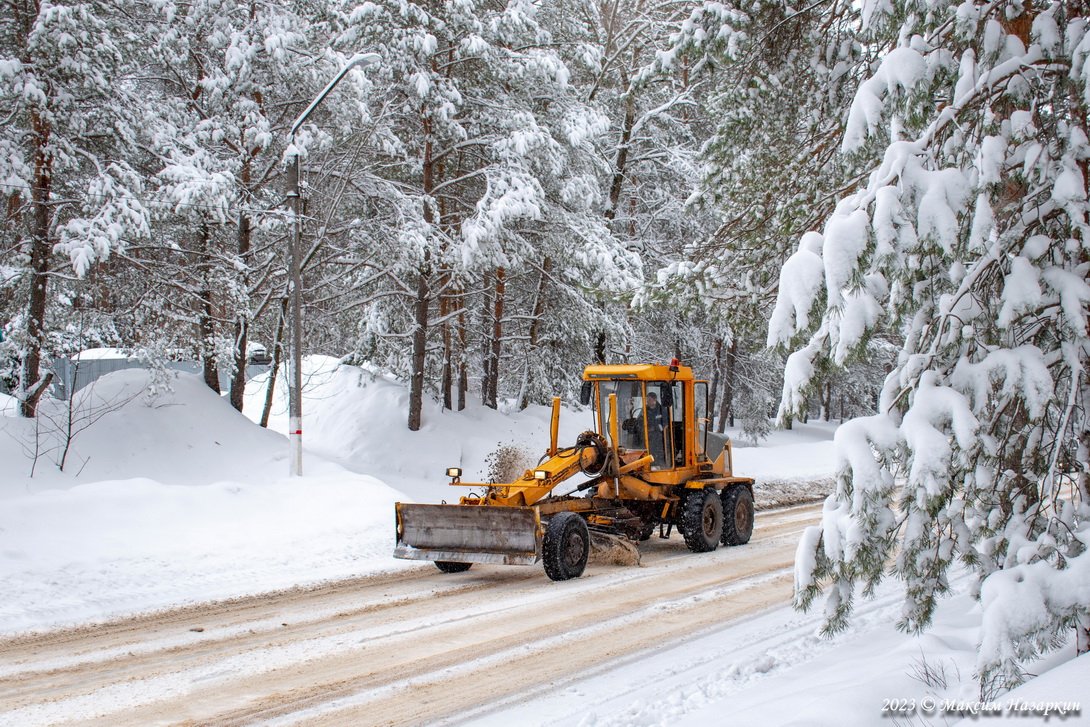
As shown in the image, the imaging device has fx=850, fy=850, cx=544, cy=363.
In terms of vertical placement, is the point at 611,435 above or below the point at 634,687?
above

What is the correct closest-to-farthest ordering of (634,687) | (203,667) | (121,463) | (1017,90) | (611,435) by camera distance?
(1017,90) → (634,687) → (203,667) → (611,435) → (121,463)

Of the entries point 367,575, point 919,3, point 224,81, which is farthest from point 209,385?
point 919,3

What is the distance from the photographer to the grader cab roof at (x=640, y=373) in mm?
11344

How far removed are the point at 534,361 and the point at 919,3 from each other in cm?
1731

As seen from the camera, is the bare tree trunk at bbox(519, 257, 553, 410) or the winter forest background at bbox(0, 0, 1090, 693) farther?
the bare tree trunk at bbox(519, 257, 553, 410)

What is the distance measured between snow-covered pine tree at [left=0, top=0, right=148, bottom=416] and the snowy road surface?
6.41 m

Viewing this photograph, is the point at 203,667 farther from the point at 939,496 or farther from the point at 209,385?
the point at 209,385

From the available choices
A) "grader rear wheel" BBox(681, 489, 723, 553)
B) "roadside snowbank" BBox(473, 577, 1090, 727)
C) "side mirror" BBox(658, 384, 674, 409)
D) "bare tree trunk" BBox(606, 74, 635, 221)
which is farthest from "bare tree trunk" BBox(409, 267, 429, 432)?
"roadside snowbank" BBox(473, 577, 1090, 727)

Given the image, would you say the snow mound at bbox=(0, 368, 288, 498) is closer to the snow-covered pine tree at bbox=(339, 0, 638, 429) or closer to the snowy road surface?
the snow-covered pine tree at bbox=(339, 0, 638, 429)

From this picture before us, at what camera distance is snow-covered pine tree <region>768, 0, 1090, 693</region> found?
13.4 feet

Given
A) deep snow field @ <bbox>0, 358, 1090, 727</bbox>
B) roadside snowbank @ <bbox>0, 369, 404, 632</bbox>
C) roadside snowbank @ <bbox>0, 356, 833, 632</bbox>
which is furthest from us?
roadside snowbank @ <bbox>0, 356, 833, 632</bbox>

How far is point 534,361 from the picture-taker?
22.1 metres

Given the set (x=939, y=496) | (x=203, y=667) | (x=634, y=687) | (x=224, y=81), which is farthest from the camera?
(x=224, y=81)

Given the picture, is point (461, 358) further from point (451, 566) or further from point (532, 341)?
point (451, 566)
